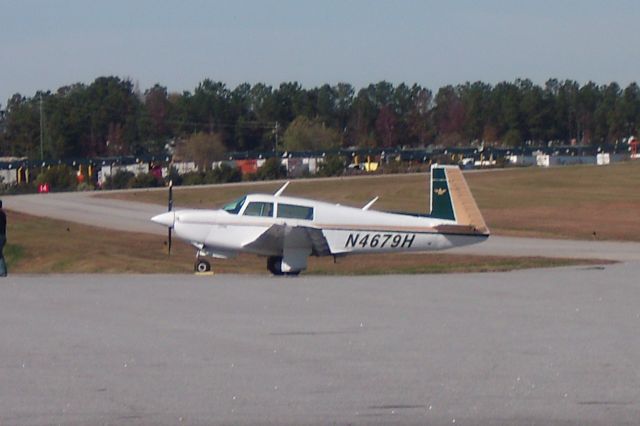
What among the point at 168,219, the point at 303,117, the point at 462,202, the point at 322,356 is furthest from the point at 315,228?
the point at 303,117

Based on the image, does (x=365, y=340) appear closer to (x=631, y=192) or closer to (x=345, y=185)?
(x=631, y=192)

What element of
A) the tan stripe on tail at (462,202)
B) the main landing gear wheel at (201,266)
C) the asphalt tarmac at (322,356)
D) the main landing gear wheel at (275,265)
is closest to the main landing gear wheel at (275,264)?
the main landing gear wheel at (275,265)

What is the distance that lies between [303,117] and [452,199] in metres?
115

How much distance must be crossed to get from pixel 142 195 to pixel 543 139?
110 metres

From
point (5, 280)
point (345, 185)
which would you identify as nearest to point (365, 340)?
point (5, 280)

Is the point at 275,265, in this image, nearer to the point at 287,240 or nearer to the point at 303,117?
the point at 287,240

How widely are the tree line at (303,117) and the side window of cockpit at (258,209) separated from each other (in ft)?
344

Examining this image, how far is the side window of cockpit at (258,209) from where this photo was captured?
22.5m

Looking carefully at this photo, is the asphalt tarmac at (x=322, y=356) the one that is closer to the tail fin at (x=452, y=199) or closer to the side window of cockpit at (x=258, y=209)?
the side window of cockpit at (x=258, y=209)

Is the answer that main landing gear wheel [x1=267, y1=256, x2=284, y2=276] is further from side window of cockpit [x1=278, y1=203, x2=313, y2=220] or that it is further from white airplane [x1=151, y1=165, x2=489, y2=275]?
side window of cockpit [x1=278, y1=203, x2=313, y2=220]

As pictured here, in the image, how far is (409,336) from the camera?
10.3 metres

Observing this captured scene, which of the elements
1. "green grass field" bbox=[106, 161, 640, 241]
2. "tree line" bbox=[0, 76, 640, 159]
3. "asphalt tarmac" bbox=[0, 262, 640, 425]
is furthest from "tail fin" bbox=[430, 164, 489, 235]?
"tree line" bbox=[0, 76, 640, 159]

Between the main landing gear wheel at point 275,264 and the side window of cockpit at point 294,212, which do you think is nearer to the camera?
the side window of cockpit at point 294,212

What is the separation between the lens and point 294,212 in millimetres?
22562
